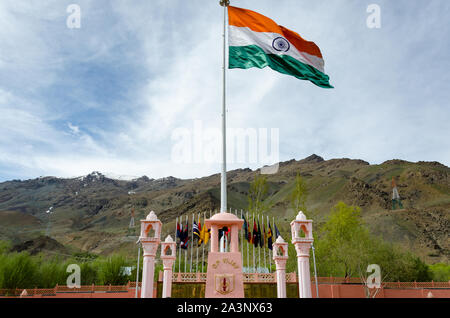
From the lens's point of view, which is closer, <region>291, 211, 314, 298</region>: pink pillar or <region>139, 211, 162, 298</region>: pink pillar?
<region>291, 211, 314, 298</region>: pink pillar

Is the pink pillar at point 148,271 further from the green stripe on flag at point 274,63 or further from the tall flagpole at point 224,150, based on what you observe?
the green stripe on flag at point 274,63

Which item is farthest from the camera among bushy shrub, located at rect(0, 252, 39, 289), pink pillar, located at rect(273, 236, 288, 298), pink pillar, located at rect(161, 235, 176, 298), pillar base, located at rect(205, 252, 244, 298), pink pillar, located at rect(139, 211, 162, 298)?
bushy shrub, located at rect(0, 252, 39, 289)

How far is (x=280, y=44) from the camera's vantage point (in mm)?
16328

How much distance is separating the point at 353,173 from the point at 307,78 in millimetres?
178380

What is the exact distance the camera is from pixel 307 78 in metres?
16.7

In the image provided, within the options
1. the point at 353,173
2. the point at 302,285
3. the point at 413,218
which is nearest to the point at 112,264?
the point at 302,285

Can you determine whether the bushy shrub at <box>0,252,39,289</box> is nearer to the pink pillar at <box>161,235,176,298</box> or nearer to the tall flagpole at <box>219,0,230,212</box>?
the pink pillar at <box>161,235,176,298</box>

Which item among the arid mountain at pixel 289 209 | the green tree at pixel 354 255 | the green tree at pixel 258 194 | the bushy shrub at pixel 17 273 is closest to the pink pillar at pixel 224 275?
the green tree at pixel 354 255

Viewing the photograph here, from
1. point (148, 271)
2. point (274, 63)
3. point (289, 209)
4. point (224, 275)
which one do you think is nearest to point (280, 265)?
point (224, 275)

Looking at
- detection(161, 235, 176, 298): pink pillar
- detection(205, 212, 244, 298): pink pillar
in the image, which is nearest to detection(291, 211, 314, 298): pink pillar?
detection(205, 212, 244, 298): pink pillar

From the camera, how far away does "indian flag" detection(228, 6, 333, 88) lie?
15703 millimetres

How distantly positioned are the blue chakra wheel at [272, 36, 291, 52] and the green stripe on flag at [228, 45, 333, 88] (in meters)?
0.39

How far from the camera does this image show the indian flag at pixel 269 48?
15703mm

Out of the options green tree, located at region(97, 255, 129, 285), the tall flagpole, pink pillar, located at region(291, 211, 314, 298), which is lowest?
green tree, located at region(97, 255, 129, 285)
